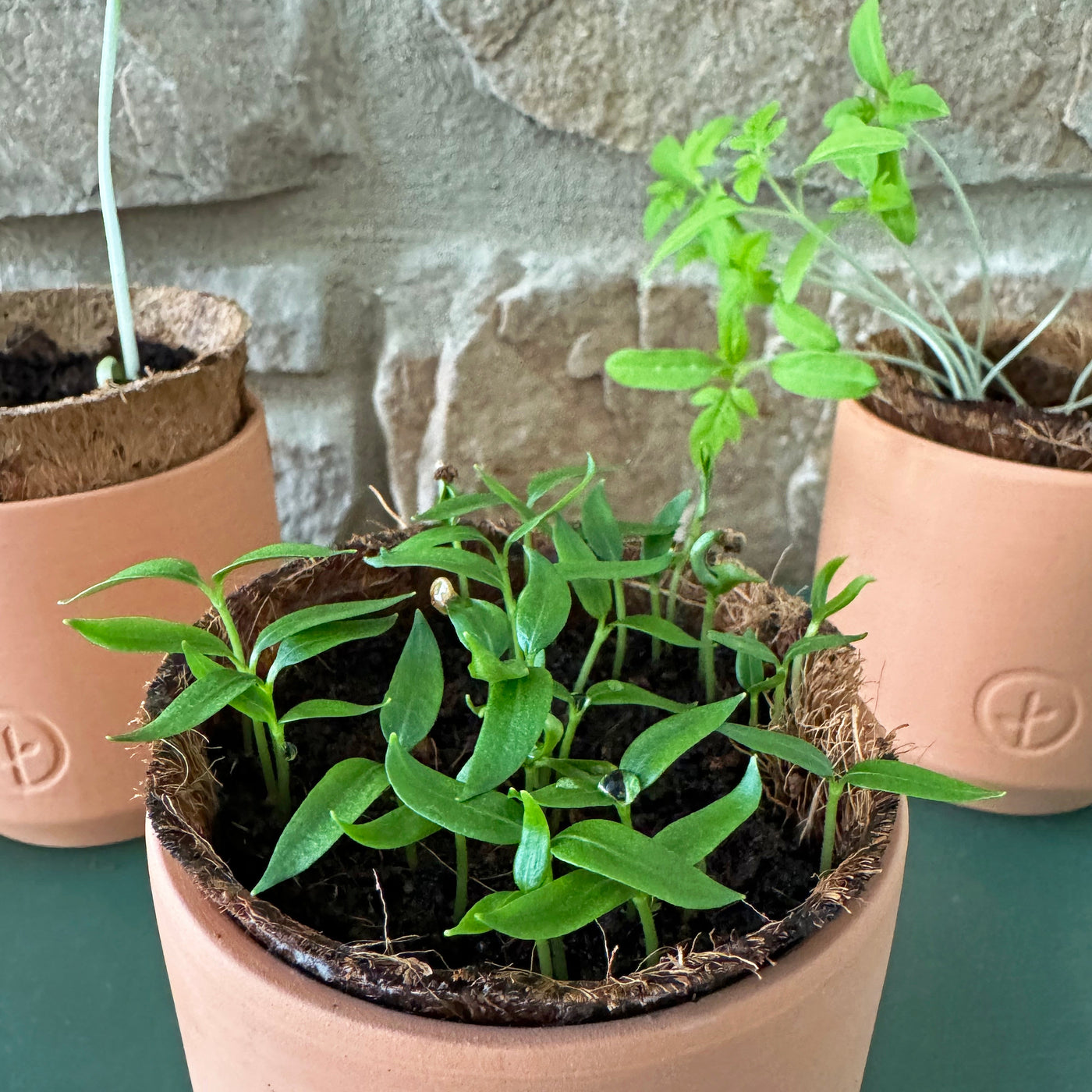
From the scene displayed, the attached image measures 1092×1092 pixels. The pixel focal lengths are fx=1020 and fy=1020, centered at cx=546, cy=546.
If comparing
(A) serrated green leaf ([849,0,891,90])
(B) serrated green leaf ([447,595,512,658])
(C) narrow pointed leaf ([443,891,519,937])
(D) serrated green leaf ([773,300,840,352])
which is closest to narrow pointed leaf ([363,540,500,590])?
(B) serrated green leaf ([447,595,512,658])

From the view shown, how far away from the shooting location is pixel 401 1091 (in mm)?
250

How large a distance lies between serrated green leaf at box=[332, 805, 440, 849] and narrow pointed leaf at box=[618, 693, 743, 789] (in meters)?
0.06

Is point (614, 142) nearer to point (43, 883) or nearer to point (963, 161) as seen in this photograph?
point (963, 161)

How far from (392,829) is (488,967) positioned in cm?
5

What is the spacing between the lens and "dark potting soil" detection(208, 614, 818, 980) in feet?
0.99

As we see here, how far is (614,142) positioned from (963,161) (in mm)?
224

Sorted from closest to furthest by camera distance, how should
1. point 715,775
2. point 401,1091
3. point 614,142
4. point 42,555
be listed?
point 401,1091 → point 715,775 → point 42,555 → point 614,142

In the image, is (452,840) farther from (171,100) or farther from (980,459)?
(171,100)

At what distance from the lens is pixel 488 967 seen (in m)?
0.28

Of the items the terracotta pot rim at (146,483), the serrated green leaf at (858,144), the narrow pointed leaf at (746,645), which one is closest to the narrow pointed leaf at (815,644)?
the narrow pointed leaf at (746,645)

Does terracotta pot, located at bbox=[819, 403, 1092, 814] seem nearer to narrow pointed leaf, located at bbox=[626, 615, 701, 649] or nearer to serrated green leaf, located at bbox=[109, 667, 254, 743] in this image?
narrow pointed leaf, located at bbox=[626, 615, 701, 649]

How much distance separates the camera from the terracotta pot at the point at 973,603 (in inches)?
20.2

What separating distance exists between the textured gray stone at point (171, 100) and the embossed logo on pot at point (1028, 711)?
52 centimetres

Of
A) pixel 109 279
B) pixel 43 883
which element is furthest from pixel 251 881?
pixel 109 279
